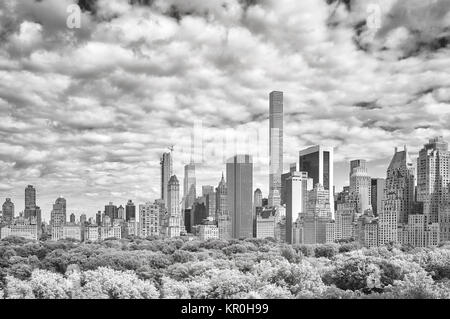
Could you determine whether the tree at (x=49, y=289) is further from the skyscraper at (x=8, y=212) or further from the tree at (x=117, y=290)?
the skyscraper at (x=8, y=212)

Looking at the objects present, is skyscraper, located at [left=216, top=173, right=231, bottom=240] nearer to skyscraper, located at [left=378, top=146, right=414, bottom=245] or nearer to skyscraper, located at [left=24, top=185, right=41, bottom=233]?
skyscraper, located at [left=378, top=146, right=414, bottom=245]

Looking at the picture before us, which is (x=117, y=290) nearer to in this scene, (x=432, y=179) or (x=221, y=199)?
(x=432, y=179)

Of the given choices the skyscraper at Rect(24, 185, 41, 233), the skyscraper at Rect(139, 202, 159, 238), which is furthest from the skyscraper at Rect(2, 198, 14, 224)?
the skyscraper at Rect(139, 202, 159, 238)

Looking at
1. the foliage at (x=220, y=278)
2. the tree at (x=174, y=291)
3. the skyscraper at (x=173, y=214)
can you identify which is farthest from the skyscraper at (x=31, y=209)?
the skyscraper at (x=173, y=214)
